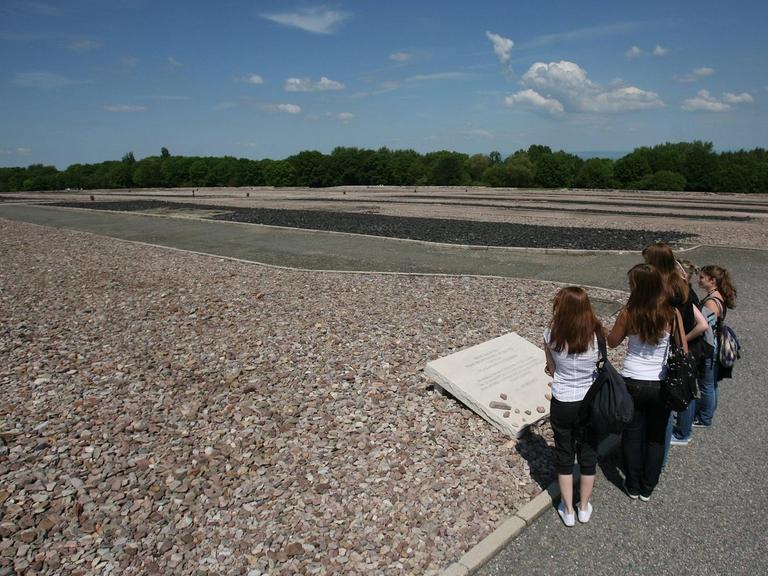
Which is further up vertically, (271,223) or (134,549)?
(271,223)

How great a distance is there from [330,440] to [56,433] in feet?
9.90

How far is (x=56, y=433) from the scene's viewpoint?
5469 mm

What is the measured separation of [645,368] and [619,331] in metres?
0.41

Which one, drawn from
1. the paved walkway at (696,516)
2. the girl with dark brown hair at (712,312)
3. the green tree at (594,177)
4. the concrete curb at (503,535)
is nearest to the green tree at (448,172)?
the green tree at (594,177)

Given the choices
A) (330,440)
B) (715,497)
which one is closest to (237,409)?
(330,440)

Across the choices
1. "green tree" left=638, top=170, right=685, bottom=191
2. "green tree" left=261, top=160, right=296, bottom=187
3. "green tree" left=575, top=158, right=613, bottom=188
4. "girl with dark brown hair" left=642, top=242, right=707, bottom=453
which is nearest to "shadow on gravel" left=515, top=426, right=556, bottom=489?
"girl with dark brown hair" left=642, top=242, right=707, bottom=453

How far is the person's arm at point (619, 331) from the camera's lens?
429cm

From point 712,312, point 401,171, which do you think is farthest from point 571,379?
point 401,171

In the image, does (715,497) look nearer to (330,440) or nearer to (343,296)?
(330,440)

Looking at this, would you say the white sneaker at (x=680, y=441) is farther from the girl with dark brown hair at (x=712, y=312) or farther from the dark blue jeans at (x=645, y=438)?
the dark blue jeans at (x=645, y=438)

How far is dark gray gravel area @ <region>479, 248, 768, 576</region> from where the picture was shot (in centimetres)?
383

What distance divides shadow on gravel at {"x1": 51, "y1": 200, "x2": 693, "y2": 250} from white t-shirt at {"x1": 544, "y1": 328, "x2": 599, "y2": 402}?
13.4m

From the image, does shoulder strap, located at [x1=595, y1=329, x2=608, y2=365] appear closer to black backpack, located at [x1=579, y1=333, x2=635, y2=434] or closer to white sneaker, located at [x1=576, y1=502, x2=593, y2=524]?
black backpack, located at [x1=579, y1=333, x2=635, y2=434]

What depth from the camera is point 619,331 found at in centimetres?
431
